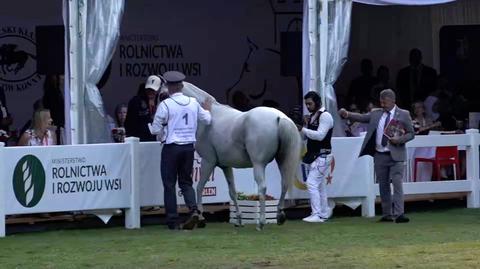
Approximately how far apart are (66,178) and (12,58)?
219 inches

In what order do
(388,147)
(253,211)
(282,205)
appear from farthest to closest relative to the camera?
(388,147), (253,211), (282,205)

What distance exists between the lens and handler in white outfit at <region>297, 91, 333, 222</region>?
16.2 metres

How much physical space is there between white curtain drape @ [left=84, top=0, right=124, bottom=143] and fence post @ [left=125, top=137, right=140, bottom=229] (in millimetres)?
553

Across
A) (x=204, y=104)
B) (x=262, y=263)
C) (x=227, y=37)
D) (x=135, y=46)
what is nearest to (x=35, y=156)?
(x=204, y=104)

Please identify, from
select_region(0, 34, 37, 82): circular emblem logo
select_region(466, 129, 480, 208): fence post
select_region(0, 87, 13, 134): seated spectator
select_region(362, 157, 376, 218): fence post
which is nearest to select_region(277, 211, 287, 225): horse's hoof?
select_region(362, 157, 376, 218): fence post

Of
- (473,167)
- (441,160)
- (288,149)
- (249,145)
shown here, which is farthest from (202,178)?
(473,167)

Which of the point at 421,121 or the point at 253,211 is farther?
the point at 421,121

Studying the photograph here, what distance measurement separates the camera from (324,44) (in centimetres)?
1747

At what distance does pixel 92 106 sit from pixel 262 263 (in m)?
4.62

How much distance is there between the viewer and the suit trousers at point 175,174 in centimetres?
1544

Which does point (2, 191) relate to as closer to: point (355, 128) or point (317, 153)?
point (317, 153)

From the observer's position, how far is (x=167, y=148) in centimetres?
1546

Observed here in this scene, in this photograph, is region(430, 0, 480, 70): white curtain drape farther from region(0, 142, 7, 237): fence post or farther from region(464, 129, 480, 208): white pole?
region(0, 142, 7, 237): fence post

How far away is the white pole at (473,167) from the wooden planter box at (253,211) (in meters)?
3.72
